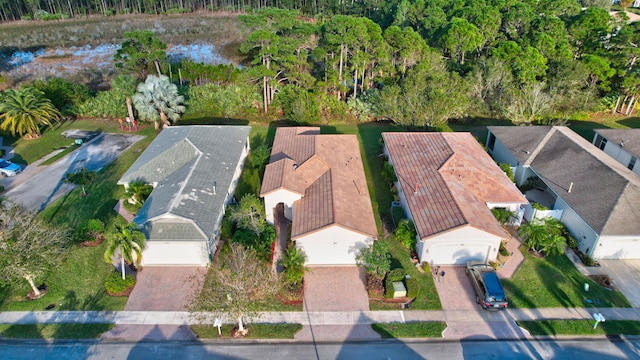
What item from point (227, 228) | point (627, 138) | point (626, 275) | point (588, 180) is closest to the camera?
point (626, 275)

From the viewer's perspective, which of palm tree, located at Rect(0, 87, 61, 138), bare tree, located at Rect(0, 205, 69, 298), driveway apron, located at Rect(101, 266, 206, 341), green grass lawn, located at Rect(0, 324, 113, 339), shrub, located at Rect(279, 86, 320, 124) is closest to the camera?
green grass lawn, located at Rect(0, 324, 113, 339)

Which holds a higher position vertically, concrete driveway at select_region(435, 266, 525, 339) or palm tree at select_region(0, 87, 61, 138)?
palm tree at select_region(0, 87, 61, 138)

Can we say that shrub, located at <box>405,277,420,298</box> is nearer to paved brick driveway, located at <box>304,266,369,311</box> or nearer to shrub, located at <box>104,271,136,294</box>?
paved brick driveway, located at <box>304,266,369,311</box>

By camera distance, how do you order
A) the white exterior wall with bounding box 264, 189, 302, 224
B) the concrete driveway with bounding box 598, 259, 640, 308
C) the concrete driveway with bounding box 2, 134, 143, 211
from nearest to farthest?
the concrete driveway with bounding box 598, 259, 640, 308
the white exterior wall with bounding box 264, 189, 302, 224
the concrete driveway with bounding box 2, 134, 143, 211

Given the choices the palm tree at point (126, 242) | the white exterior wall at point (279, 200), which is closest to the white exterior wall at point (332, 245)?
the white exterior wall at point (279, 200)

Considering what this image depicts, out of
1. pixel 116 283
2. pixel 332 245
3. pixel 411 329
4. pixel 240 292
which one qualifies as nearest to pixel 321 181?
pixel 332 245

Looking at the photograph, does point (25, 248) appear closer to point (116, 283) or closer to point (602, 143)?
point (116, 283)

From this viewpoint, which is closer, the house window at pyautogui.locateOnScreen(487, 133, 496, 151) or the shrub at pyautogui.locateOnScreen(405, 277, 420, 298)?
the shrub at pyautogui.locateOnScreen(405, 277, 420, 298)

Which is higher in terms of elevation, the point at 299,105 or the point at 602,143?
the point at 299,105

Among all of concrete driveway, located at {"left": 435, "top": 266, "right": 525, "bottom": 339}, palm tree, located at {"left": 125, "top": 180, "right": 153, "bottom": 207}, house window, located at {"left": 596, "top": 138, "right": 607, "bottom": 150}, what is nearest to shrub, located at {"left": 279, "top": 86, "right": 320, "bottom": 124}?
palm tree, located at {"left": 125, "top": 180, "right": 153, "bottom": 207}
